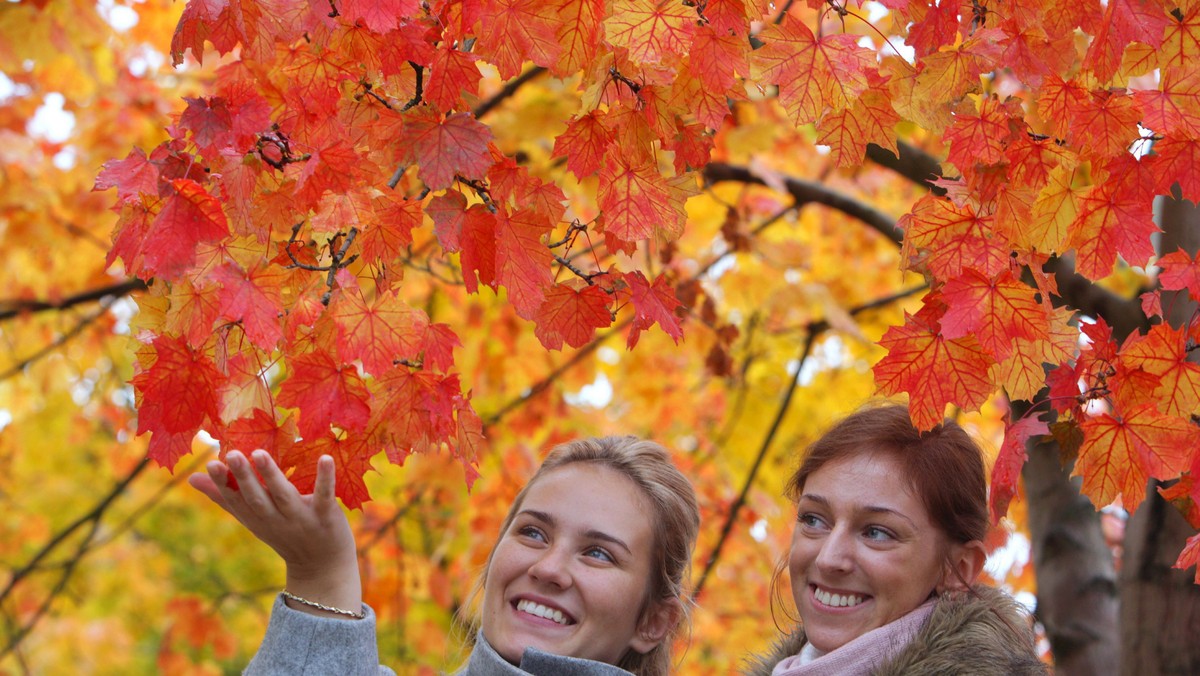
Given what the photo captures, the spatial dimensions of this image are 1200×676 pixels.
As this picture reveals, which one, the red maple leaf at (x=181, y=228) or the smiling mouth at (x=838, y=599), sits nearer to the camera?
the red maple leaf at (x=181, y=228)

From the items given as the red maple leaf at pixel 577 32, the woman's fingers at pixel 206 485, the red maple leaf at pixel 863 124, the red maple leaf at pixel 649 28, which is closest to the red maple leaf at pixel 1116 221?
the red maple leaf at pixel 863 124

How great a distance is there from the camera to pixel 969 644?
80.8 inches

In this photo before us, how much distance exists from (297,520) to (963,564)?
4.48 ft

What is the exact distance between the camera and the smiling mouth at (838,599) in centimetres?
225

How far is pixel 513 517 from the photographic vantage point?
8.57ft

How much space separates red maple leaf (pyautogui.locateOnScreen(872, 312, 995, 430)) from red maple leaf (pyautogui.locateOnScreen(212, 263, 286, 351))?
95cm

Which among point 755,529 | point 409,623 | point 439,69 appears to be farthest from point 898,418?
point 409,623

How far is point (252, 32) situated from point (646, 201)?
0.73m

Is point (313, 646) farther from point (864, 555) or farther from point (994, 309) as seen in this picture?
point (994, 309)

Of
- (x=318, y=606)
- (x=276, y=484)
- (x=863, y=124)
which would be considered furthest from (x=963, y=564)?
(x=276, y=484)

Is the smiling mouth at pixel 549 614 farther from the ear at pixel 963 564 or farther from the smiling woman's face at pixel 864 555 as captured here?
the ear at pixel 963 564

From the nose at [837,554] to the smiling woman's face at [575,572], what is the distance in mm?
428

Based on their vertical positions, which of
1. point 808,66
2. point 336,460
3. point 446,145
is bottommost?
point 336,460

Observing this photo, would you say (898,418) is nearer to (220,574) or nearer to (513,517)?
(513,517)
